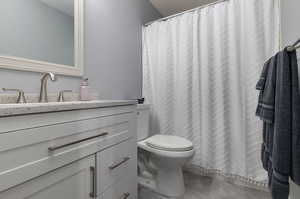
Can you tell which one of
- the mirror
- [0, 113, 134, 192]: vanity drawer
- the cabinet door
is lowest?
the cabinet door

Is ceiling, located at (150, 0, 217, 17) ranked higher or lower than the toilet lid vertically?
higher

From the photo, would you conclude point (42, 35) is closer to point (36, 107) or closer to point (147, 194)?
point (36, 107)

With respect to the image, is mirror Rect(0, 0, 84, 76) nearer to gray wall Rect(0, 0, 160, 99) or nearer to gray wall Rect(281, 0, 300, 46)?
gray wall Rect(0, 0, 160, 99)

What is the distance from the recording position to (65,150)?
26.3 inches

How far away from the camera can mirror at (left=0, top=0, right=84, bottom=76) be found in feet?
3.03

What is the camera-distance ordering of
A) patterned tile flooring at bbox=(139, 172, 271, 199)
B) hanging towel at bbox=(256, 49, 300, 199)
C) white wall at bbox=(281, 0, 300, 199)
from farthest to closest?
patterned tile flooring at bbox=(139, 172, 271, 199)
white wall at bbox=(281, 0, 300, 199)
hanging towel at bbox=(256, 49, 300, 199)

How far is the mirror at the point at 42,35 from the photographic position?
0.92 metres

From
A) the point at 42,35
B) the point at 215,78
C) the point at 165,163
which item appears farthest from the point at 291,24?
the point at 42,35

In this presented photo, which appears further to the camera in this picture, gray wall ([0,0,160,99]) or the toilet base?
the toilet base

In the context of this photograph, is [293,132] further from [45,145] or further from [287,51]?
[45,145]

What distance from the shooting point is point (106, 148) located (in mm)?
882

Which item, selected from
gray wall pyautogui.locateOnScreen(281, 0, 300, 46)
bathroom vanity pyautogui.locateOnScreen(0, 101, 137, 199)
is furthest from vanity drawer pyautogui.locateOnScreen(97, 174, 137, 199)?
gray wall pyautogui.locateOnScreen(281, 0, 300, 46)

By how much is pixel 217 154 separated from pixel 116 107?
120cm

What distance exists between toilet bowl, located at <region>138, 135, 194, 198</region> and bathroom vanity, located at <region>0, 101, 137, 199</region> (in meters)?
0.38
